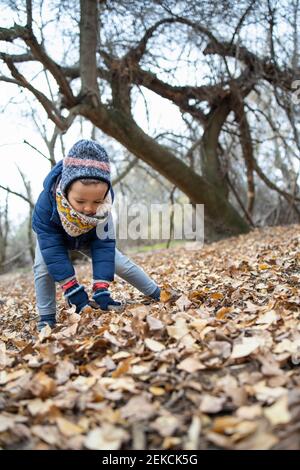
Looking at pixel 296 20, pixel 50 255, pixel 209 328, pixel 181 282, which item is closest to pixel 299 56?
pixel 296 20

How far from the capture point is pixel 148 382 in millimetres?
1522

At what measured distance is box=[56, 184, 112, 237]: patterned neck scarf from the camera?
103 inches

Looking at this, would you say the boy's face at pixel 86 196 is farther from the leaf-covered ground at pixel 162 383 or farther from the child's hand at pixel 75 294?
the leaf-covered ground at pixel 162 383

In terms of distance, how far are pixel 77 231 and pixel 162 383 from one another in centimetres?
143

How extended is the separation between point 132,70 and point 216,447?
690 cm

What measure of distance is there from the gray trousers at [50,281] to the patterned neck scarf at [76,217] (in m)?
0.35

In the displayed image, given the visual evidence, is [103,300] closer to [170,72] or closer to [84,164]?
[84,164]

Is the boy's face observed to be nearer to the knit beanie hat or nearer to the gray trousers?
the knit beanie hat

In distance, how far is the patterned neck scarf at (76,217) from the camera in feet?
8.59

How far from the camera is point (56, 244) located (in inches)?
110

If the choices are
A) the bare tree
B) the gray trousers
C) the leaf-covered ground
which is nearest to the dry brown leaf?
the leaf-covered ground

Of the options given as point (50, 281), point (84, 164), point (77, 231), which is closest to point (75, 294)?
point (50, 281)

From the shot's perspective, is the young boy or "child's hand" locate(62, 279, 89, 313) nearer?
the young boy

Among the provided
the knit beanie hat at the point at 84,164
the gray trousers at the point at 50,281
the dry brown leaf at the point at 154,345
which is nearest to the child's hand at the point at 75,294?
the gray trousers at the point at 50,281
